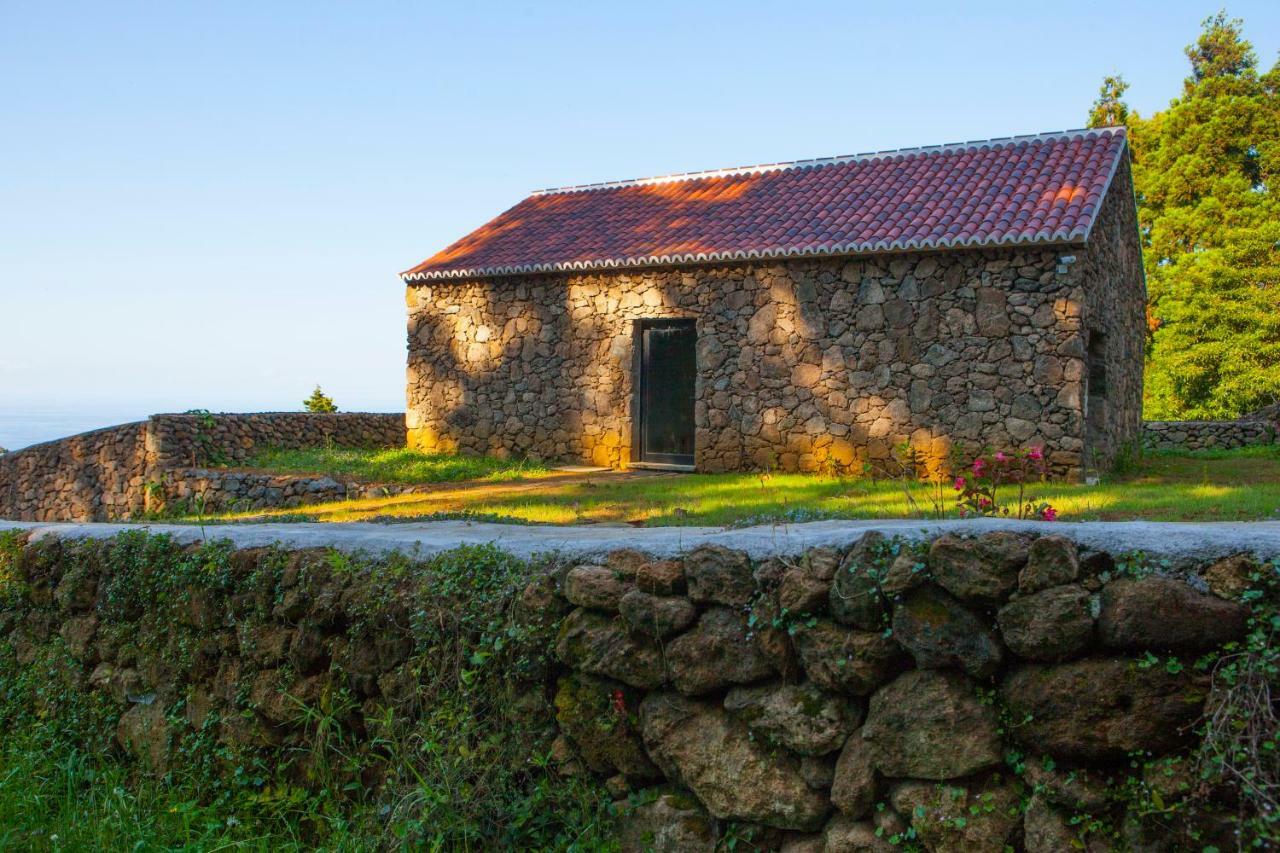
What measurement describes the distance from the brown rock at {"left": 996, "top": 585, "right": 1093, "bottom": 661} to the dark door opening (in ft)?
35.1

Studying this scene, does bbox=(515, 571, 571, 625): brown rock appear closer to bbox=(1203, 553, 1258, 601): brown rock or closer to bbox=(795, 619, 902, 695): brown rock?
bbox=(795, 619, 902, 695): brown rock

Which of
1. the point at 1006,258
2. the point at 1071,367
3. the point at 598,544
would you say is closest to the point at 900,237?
the point at 1006,258

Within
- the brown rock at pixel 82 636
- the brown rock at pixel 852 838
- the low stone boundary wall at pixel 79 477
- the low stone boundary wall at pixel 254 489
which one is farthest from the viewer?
the low stone boundary wall at pixel 79 477

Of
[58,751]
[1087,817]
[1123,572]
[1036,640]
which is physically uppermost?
[1123,572]

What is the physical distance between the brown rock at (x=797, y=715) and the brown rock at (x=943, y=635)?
0.38 meters

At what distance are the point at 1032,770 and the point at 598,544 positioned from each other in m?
2.24

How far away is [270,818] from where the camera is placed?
16.5 ft

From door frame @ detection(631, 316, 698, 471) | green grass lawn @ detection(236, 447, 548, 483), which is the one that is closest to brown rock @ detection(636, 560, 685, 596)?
green grass lawn @ detection(236, 447, 548, 483)

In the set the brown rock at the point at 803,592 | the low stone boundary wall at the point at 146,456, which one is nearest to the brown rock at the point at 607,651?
the brown rock at the point at 803,592

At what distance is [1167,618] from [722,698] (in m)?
1.74

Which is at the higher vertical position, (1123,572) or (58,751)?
(1123,572)

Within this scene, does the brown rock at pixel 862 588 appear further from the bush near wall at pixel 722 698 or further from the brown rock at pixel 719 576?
the brown rock at pixel 719 576

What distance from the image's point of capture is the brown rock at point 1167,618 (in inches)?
127

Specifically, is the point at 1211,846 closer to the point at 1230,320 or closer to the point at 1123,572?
the point at 1123,572
